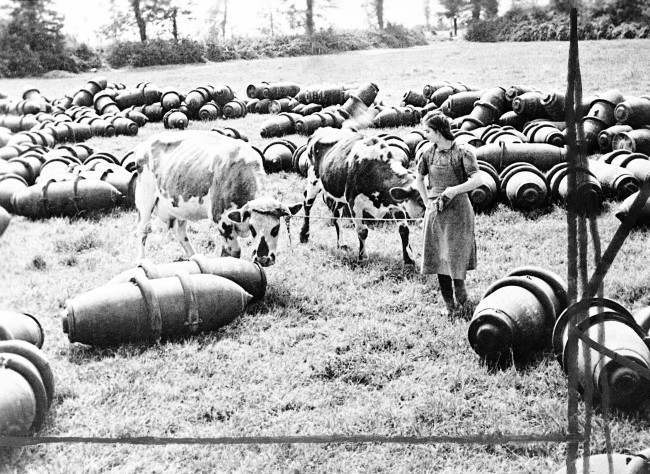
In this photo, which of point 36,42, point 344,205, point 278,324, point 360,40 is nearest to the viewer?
point 36,42

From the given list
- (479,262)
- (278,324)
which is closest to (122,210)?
(278,324)

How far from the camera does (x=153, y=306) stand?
6227mm

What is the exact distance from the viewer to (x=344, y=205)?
9.42m

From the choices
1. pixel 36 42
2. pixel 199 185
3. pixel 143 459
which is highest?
pixel 36 42

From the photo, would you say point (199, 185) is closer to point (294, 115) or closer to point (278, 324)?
point (278, 324)

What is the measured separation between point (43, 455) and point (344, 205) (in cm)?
576

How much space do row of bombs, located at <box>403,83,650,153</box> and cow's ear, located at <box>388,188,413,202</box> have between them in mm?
3866

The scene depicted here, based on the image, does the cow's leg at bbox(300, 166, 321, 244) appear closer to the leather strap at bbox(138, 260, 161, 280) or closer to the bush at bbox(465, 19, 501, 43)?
the leather strap at bbox(138, 260, 161, 280)

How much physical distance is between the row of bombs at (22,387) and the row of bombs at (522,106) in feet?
29.6

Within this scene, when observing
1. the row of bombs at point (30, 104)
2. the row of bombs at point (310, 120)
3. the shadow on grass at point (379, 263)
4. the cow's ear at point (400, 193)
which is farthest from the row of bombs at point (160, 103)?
the cow's ear at point (400, 193)

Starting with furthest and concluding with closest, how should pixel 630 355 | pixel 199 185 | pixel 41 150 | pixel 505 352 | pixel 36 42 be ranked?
pixel 41 150
pixel 199 185
pixel 505 352
pixel 630 355
pixel 36 42

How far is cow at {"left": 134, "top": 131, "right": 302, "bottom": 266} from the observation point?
764 cm

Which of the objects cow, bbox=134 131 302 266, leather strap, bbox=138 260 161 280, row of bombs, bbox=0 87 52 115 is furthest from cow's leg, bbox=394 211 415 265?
row of bombs, bbox=0 87 52 115

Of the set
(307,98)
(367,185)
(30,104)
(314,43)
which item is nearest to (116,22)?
(367,185)
